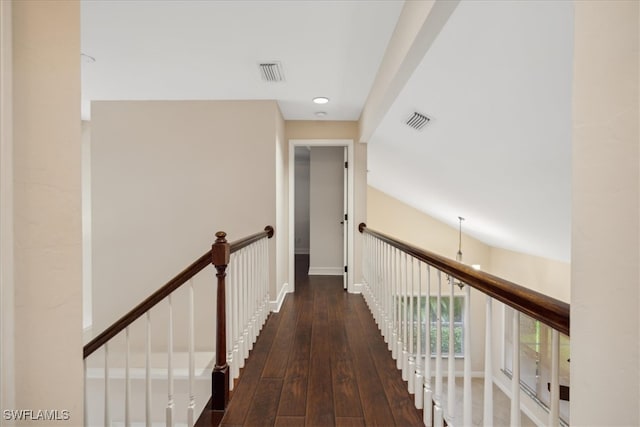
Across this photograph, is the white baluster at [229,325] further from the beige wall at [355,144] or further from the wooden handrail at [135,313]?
the beige wall at [355,144]

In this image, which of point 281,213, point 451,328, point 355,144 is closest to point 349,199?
point 355,144

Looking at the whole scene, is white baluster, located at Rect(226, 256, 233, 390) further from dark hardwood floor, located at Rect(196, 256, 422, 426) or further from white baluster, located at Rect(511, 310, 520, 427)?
white baluster, located at Rect(511, 310, 520, 427)

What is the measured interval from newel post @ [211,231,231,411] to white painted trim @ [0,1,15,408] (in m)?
1.22

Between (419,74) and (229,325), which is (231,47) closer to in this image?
(419,74)

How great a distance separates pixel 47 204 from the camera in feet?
2.98

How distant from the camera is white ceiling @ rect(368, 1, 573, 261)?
148 centimetres

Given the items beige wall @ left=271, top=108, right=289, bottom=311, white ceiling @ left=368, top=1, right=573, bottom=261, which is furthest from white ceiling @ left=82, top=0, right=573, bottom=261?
beige wall @ left=271, top=108, right=289, bottom=311

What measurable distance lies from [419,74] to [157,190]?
3196 mm

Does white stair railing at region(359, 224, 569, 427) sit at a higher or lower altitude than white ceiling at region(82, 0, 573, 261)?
lower

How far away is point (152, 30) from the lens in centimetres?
252

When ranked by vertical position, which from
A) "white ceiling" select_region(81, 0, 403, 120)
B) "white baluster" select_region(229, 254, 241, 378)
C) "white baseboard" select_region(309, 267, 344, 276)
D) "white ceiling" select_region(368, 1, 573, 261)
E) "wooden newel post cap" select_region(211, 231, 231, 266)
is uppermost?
"white ceiling" select_region(81, 0, 403, 120)

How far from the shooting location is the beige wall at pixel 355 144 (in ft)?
15.9

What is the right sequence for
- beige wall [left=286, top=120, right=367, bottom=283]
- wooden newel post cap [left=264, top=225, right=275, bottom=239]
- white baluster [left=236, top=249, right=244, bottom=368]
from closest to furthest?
white baluster [left=236, top=249, right=244, bottom=368] → wooden newel post cap [left=264, top=225, right=275, bottom=239] → beige wall [left=286, top=120, right=367, bottom=283]

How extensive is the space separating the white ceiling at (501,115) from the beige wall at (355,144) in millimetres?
762
